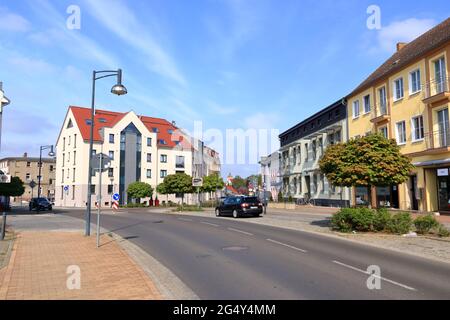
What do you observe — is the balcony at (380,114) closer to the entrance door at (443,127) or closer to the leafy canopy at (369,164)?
the entrance door at (443,127)

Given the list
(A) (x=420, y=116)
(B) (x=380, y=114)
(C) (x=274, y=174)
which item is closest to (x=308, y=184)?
(C) (x=274, y=174)

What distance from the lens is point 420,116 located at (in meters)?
25.9

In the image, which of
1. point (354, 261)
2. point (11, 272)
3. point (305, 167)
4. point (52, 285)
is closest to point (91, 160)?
point (11, 272)

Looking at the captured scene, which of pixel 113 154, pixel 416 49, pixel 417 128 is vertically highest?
pixel 416 49

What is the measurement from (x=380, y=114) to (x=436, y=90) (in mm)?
6789

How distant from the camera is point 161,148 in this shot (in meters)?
69.1

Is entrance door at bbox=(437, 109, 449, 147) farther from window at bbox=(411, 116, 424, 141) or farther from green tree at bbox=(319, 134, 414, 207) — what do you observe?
green tree at bbox=(319, 134, 414, 207)

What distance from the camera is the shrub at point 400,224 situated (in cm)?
1586

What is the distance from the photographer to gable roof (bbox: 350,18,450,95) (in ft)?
81.9

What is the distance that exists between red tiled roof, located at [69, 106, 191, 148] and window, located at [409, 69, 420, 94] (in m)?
47.5

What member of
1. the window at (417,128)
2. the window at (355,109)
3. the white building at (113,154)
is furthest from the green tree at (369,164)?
the white building at (113,154)

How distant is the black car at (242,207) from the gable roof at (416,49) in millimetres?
13829

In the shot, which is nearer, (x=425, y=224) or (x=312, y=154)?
(x=425, y=224)

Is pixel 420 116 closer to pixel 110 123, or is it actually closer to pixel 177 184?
pixel 177 184
